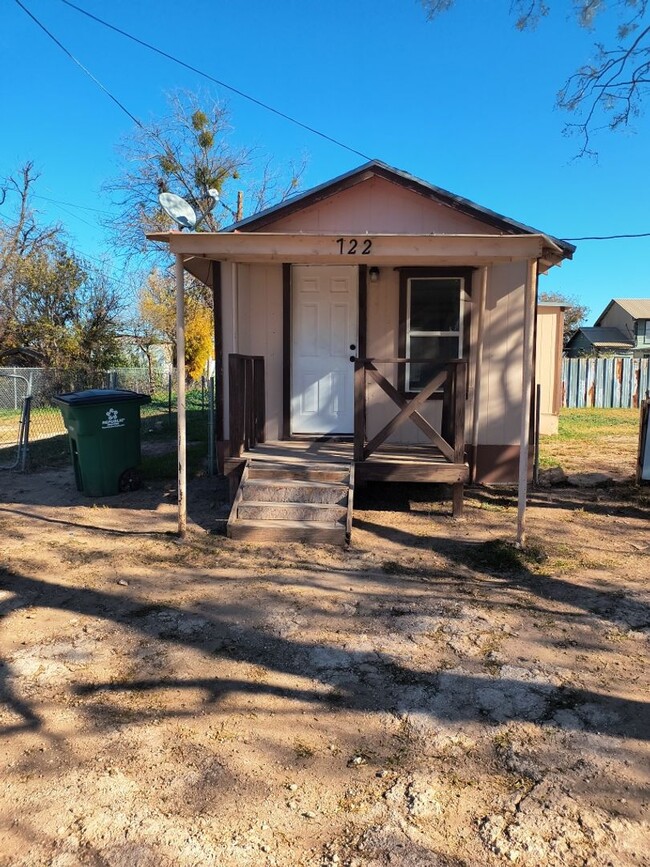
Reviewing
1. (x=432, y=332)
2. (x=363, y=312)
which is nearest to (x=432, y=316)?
(x=432, y=332)

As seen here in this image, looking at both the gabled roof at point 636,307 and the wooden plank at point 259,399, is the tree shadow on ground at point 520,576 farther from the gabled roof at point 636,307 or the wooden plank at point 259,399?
the gabled roof at point 636,307

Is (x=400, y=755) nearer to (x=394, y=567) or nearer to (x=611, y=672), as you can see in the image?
(x=611, y=672)

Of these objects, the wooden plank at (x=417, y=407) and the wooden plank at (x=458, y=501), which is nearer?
the wooden plank at (x=417, y=407)

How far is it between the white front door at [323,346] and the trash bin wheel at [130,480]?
6.61ft

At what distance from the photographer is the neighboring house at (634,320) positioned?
139ft

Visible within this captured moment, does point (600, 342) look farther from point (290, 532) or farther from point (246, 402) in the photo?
point (290, 532)

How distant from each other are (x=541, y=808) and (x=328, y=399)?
18.7ft

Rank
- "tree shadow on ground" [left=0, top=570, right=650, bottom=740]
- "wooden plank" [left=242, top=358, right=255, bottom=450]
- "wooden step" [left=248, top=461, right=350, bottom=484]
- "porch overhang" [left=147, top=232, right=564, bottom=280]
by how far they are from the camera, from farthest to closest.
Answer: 1. "wooden plank" [left=242, top=358, right=255, bottom=450]
2. "wooden step" [left=248, top=461, right=350, bottom=484]
3. "porch overhang" [left=147, top=232, right=564, bottom=280]
4. "tree shadow on ground" [left=0, top=570, right=650, bottom=740]

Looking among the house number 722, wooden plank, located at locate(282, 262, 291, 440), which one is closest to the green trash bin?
wooden plank, located at locate(282, 262, 291, 440)

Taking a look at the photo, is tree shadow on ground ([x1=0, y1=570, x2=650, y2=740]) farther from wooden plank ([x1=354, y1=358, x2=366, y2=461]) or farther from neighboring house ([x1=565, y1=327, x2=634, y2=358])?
neighboring house ([x1=565, y1=327, x2=634, y2=358])

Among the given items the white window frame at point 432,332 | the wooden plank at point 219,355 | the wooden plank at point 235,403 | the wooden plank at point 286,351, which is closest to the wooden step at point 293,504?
the wooden plank at point 235,403

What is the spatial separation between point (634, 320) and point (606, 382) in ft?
82.6

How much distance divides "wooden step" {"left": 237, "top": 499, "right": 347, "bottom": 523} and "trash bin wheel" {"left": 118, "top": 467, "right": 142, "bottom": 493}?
2412 mm

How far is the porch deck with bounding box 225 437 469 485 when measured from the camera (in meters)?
6.14
